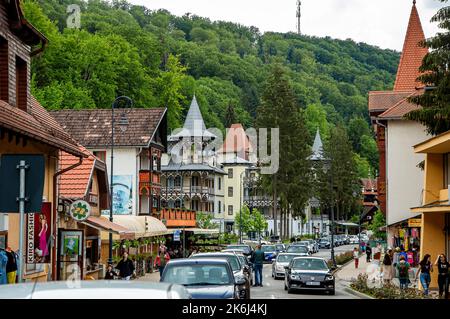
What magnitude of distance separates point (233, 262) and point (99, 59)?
5884 cm

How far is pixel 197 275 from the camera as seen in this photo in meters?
17.5

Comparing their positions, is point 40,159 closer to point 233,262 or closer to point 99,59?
point 233,262

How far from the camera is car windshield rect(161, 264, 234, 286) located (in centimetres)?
1731

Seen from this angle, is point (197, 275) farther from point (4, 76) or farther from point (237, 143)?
point (237, 143)

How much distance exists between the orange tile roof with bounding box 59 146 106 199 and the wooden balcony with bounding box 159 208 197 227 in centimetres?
3163

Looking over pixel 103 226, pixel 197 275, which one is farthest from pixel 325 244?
pixel 197 275

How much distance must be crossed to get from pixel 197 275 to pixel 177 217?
5426cm

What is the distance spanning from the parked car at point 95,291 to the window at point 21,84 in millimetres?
17911

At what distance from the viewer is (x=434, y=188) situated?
3662 cm

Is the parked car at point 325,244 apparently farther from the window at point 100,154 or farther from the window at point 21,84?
the window at point 21,84

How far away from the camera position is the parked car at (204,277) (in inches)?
669

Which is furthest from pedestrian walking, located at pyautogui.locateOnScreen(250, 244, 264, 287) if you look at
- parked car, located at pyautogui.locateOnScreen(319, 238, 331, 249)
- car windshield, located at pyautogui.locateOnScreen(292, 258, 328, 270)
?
parked car, located at pyautogui.locateOnScreen(319, 238, 331, 249)

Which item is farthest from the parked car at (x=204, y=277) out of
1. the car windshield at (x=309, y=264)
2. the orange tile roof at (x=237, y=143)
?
the orange tile roof at (x=237, y=143)

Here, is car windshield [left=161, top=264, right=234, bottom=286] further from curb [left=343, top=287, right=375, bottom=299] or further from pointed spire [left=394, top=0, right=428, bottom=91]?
pointed spire [left=394, top=0, right=428, bottom=91]
